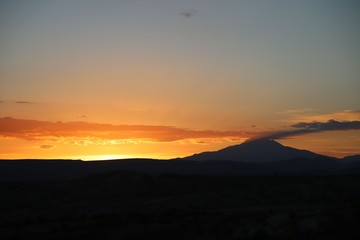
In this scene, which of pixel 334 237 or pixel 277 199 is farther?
pixel 277 199

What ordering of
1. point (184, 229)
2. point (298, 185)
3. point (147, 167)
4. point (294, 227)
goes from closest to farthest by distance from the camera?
1. point (294, 227)
2. point (184, 229)
3. point (298, 185)
4. point (147, 167)

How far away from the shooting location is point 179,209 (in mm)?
47969

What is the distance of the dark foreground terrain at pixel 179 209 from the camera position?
1164 inches

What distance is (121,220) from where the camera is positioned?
38.2 m

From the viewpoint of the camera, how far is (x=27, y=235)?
33.6 meters

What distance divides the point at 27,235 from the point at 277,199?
1142 inches

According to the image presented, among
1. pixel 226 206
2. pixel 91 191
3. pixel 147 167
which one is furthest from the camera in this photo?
pixel 147 167

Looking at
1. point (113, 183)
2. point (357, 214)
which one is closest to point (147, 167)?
point (113, 183)

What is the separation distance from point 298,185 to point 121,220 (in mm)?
26612

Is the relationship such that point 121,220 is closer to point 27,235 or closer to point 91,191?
point 27,235

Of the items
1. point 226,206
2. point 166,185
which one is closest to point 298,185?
point 226,206

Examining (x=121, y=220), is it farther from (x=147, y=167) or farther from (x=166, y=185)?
(x=147, y=167)

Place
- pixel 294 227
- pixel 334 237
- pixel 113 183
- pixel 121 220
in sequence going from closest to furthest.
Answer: pixel 334 237 < pixel 294 227 < pixel 121 220 < pixel 113 183

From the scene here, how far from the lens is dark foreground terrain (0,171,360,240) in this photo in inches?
1164
